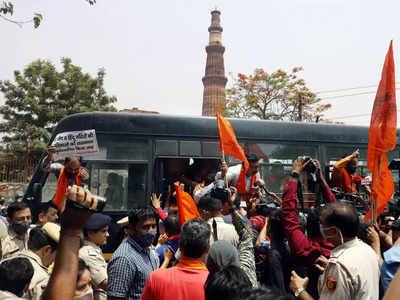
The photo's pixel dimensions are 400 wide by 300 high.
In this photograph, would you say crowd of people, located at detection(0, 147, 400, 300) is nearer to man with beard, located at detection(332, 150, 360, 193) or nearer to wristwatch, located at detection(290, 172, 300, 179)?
wristwatch, located at detection(290, 172, 300, 179)

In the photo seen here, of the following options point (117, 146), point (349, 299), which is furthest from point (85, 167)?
point (349, 299)

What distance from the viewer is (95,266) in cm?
286

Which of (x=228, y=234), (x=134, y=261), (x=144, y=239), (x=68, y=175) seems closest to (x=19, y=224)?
(x=68, y=175)

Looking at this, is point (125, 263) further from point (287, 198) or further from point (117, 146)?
point (117, 146)

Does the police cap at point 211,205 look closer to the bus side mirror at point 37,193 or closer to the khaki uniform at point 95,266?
the khaki uniform at point 95,266

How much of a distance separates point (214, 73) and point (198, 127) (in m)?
53.0

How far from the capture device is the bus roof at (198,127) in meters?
6.89

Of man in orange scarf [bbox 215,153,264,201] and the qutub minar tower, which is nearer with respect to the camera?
man in orange scarf [bbox 215,153,264,201]

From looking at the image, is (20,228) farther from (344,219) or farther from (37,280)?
(344,219)

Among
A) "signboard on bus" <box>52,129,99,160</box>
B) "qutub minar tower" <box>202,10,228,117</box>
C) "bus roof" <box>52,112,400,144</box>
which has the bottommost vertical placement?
"signboard on bus" <box>52,129,99,160</box>

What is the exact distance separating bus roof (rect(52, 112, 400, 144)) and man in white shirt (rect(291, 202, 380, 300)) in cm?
495

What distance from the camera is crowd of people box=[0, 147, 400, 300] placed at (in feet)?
4.49

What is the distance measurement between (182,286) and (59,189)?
4.10 metres

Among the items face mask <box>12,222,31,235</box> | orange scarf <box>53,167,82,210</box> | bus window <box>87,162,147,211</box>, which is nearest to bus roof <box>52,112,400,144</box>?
bus window <box>87,162,147,211</box>
